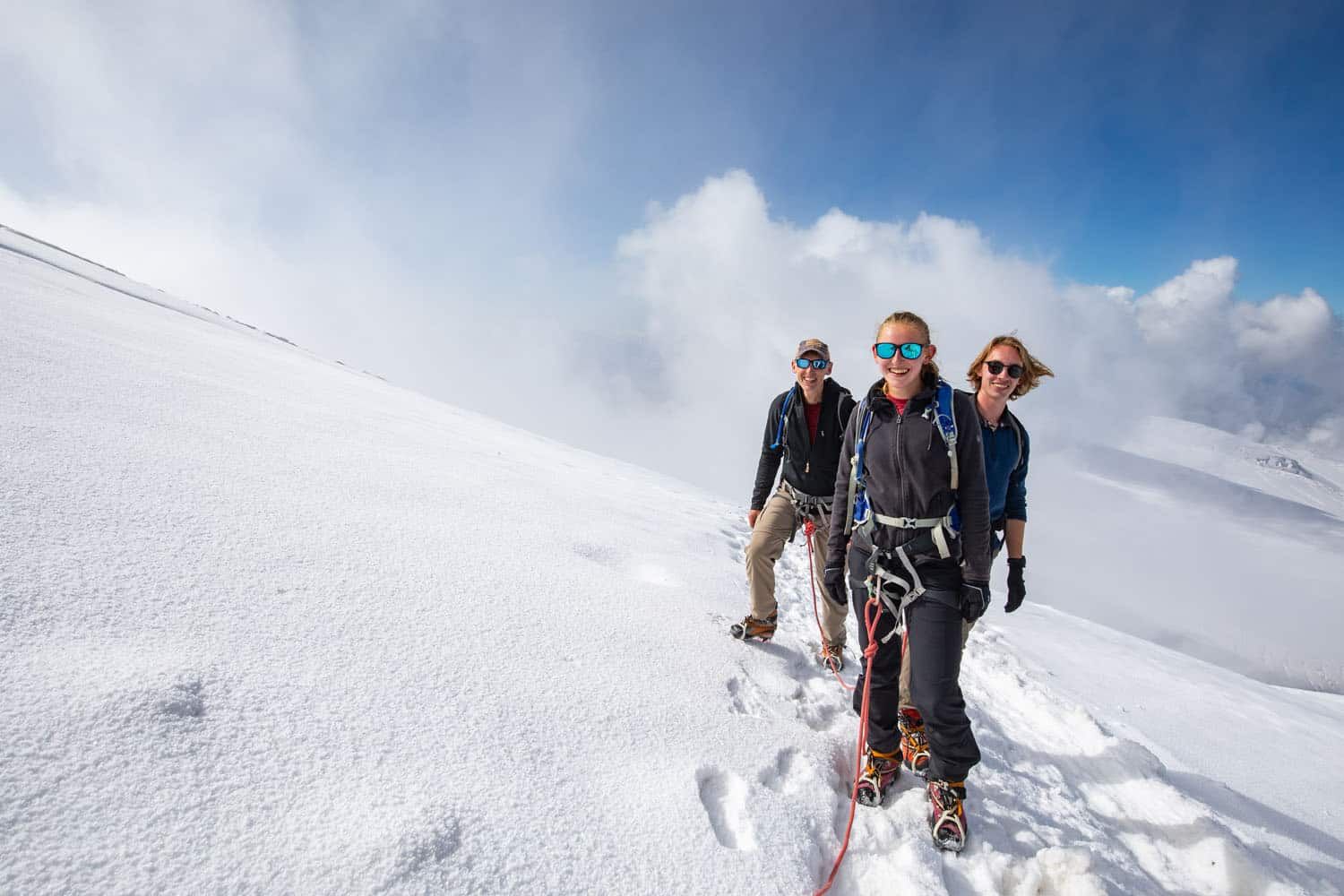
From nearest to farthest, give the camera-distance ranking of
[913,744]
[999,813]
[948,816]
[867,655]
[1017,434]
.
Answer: [948,816] → [867,655] → [999,813] → [913,744] → [1017,434]

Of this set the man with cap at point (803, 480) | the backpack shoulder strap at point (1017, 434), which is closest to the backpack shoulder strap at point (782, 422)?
the man with cap at point (803, 480)

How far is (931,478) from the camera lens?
10.6ft

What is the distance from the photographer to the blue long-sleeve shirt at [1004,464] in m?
3.99

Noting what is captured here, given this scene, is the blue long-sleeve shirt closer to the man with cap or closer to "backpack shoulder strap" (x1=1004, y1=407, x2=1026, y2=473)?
"backpack shoulder strap" (x1=1004, y1=407, x2=1026, y2=473)

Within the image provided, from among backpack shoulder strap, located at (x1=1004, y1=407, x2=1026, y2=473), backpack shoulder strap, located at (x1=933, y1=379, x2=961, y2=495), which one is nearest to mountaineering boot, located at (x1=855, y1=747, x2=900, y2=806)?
backpack shoulder strap, located at (x1=933, y1=379, x2=961, y2=495)

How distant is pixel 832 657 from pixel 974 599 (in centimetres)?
200

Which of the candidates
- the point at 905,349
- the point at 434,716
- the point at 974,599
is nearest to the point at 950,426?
the point at 905,349

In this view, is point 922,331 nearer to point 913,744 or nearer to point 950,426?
point 950,426

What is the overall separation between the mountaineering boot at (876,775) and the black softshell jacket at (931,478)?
4.14ft

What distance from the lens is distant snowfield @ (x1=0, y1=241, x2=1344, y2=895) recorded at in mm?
1964

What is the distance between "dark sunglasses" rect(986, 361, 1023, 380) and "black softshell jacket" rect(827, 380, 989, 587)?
86 centimetres

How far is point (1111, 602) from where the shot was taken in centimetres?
15900

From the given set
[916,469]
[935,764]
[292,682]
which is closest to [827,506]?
[916,469]

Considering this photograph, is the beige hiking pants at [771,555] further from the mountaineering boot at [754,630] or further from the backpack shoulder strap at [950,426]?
the backpack shoulder strap at [950,426]
